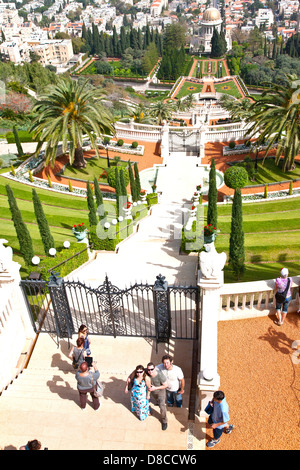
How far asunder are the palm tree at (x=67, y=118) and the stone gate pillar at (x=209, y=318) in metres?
26.2

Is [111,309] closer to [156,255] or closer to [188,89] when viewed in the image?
[156,255]

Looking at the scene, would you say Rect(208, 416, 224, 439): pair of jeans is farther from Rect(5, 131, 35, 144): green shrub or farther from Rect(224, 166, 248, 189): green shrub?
Rect(5, 131, 35, 144): green shrub

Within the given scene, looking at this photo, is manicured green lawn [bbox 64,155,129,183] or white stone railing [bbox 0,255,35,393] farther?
manicured green lawn [bbox 64,155,129,183]

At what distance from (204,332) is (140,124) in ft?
134

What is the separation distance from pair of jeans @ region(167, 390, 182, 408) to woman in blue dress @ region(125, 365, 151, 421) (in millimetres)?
677

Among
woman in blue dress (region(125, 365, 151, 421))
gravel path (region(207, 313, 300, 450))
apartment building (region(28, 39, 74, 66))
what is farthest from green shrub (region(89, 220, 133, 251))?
apartment building (region(28, 39, 74, 66))

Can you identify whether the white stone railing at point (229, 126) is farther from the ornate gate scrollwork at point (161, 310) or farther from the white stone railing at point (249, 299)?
the ornate gate scrollwork at point (161, 310)

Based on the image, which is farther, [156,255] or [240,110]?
[240,110]

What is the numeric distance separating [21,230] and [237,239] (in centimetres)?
1184

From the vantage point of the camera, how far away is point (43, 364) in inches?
556

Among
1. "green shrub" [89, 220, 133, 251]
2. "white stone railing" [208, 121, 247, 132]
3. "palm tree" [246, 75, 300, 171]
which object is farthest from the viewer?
"white stone railing" [208, 121, 247, 132]

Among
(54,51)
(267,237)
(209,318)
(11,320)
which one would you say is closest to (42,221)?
(11,320)

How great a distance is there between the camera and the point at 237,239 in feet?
66.8

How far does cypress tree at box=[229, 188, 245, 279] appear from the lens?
65.2ft
